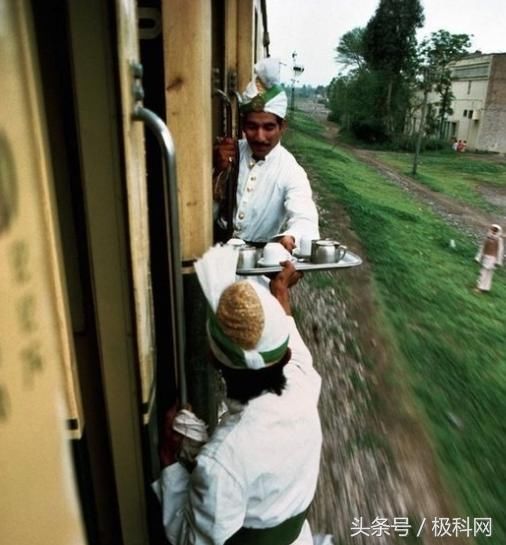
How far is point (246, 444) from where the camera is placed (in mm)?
1481

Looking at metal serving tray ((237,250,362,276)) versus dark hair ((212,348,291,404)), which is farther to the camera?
metal serving tray ((237,250,362,276))

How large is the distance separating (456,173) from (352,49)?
23.4 meters

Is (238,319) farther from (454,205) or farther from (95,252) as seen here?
(454,205)

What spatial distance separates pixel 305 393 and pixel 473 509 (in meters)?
2.42

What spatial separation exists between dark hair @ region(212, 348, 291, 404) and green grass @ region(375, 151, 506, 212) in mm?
17557

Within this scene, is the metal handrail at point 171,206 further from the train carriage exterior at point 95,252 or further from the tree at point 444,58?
the tree at point 444,58

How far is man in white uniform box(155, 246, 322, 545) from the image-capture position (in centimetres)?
144

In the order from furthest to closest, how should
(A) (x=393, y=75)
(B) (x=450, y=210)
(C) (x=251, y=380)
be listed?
(A) (x=393, y=75), (B) (x=450, y=210), (C) (x=251, y=380)

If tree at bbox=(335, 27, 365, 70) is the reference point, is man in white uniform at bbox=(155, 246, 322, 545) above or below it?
below

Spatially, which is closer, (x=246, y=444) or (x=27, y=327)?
(x=27, y=327)

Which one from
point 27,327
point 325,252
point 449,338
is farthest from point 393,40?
point 27,327

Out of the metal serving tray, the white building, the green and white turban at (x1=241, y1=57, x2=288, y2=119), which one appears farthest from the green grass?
the metal serving tray

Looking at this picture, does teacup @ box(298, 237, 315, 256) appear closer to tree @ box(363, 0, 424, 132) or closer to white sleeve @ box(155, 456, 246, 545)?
white sleeve @ box(155, 456, 246, 545)

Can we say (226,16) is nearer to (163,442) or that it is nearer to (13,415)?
(163,442)
